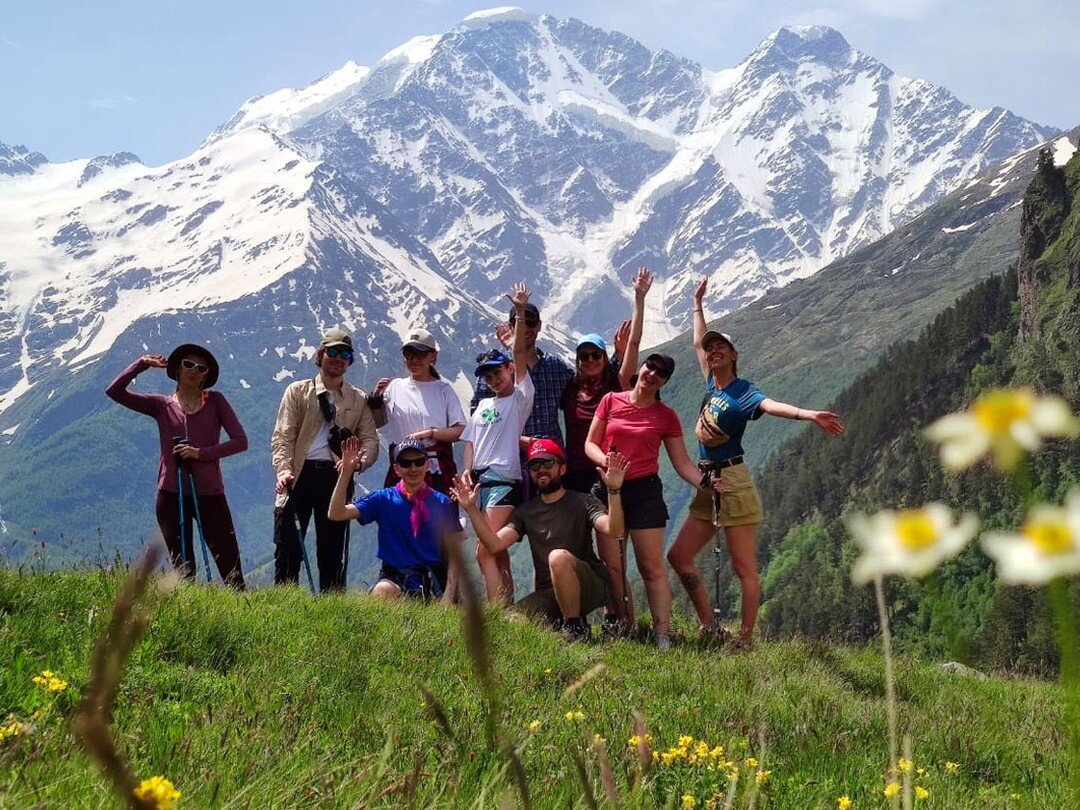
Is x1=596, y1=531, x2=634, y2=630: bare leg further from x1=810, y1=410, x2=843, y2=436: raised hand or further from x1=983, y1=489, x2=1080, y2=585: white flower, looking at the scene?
x1=983, y1=489, x2=1080, y2=585: white flower

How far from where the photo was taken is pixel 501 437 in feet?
34.2

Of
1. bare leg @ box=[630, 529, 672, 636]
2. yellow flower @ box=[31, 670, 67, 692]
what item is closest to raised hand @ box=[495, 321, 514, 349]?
bare leg @ box=[630, 529, 672, 636]

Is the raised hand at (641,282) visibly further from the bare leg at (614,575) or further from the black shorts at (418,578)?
the black shorts at (418,578)

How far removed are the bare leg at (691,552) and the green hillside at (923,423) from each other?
302 feet

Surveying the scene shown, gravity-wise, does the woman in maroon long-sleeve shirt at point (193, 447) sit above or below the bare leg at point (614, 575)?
above

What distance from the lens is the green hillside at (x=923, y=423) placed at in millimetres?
115750

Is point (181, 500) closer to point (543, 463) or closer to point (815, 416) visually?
point (543, 463)

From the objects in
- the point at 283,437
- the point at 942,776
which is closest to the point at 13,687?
the point at 942,776

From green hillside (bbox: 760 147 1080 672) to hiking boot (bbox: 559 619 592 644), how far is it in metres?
93.6

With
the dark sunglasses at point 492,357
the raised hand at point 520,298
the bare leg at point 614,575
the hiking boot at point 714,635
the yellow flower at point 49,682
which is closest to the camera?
the yellow flower at point 49,682

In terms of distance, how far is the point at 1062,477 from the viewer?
373ft

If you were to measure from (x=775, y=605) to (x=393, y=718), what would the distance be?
147227 millimetres

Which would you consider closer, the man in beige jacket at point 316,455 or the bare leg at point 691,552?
the bare leg at point 691,552

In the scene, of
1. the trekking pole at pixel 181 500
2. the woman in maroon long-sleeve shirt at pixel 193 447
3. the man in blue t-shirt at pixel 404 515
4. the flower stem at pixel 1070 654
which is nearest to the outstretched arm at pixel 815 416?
the man in blue t-shirt at pixel 404 515
